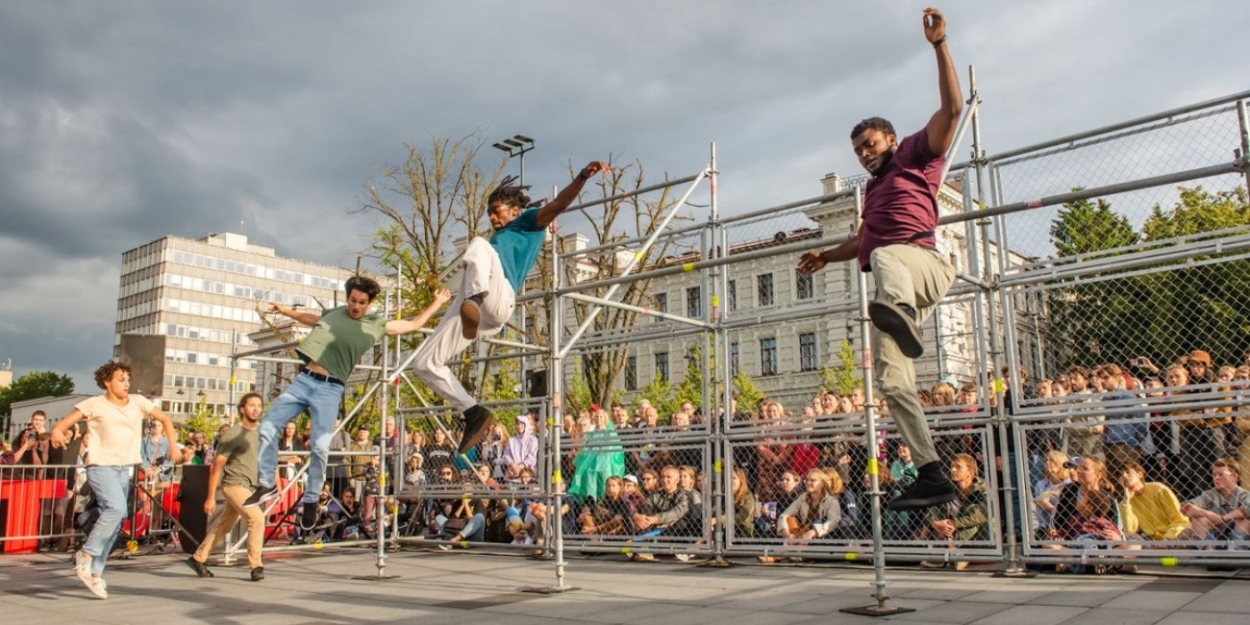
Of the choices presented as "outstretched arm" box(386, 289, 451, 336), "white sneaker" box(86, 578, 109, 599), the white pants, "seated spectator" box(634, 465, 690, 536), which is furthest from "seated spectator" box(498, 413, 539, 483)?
"white sneaker" box(86, 578, 109, 599)

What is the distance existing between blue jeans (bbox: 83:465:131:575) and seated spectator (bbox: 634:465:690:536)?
4922mm

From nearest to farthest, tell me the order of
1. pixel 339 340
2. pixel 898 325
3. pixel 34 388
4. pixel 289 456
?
pixel 898 325 → pixel 339 340 → pixel 289 456 → pixel 34 388

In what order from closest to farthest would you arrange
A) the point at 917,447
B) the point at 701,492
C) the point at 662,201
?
the point at 917,447, the point at 701,492, the point at 662,201

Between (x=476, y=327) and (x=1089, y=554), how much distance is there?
512 cm

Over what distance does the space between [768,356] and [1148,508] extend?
3237 cm

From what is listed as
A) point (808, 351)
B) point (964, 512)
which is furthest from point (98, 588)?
point (808, 351)

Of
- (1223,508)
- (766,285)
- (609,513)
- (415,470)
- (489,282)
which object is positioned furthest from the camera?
(766,285)

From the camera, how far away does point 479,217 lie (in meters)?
29.9

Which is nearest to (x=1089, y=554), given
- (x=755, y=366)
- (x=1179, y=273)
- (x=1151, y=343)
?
(x=1151, y=343)

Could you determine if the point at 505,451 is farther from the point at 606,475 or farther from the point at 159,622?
the point at 159,622

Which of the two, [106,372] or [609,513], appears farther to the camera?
[609,513]

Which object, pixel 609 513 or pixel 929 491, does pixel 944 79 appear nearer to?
pixel 929 491

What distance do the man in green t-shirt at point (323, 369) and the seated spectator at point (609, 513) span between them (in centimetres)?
323

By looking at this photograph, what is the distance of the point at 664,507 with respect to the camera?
9961mm
